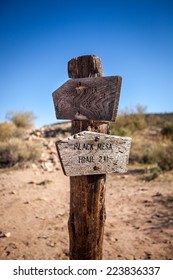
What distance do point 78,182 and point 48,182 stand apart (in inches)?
224

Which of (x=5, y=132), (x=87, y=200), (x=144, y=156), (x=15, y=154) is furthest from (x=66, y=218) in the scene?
(x=5, y=132)

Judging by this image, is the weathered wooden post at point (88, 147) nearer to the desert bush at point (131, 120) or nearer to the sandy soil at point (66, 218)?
the sandy soil at point (66, 218)

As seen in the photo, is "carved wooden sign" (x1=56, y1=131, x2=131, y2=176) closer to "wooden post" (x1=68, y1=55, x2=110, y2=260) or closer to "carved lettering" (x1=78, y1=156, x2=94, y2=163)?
"carved lettering" (x1=78, y1=156, x2=94, y2=163)

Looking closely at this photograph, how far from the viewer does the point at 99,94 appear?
1.98 meters

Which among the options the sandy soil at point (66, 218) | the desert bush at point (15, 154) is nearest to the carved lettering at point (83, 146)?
the sandy soil at point (66, 218)

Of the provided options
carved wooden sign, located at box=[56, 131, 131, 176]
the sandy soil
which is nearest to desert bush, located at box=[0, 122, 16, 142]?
the sandy soil

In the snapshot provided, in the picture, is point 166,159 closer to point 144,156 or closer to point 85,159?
point 144,156

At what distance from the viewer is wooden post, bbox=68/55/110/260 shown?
208 cm

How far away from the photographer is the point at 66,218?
4.94m

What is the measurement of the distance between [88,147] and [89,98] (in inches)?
16.6

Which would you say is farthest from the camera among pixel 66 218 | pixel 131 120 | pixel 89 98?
pixel 131 120
